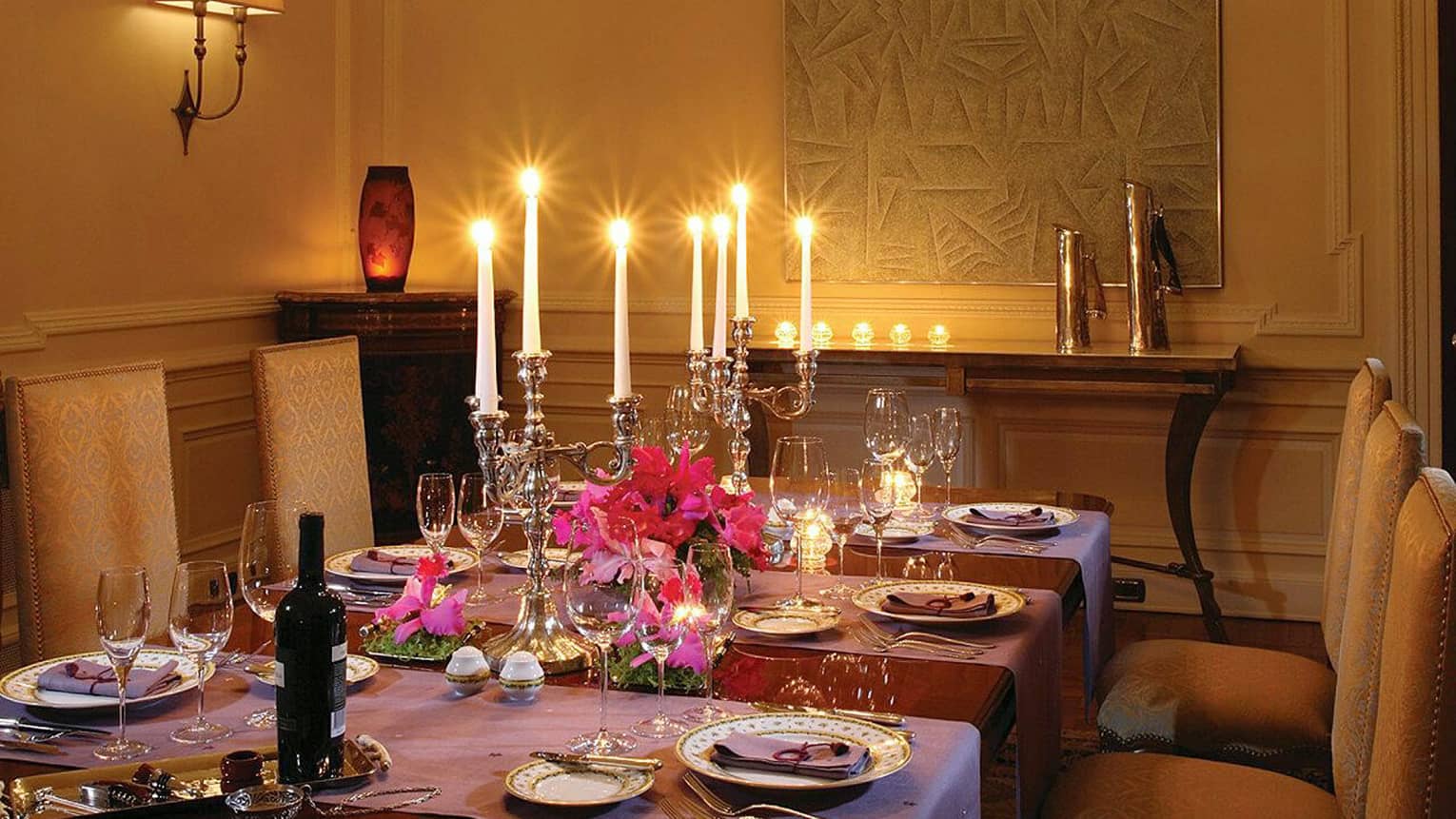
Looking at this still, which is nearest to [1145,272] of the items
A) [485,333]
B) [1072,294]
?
[1072,294]

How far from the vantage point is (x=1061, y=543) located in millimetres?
2715

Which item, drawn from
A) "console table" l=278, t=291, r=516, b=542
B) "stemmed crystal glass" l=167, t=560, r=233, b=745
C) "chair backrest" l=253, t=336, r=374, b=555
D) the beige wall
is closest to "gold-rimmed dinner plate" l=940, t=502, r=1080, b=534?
"chair backrest" l=253, t=336, r=374, b=555

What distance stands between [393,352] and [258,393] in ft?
7.17

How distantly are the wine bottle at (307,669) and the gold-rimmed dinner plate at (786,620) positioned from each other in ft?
2.35

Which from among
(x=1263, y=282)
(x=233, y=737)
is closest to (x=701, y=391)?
(x=233, y=737)

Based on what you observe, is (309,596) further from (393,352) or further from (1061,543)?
(393,352)

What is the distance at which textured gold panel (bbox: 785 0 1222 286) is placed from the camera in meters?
4.81

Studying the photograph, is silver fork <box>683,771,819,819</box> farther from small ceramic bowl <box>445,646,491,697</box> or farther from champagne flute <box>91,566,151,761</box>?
champagne flute <box>91,566,151,761</box>

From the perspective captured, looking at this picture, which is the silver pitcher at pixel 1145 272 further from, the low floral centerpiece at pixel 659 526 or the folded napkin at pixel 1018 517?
the low floral centerpiece at pixel 659 526

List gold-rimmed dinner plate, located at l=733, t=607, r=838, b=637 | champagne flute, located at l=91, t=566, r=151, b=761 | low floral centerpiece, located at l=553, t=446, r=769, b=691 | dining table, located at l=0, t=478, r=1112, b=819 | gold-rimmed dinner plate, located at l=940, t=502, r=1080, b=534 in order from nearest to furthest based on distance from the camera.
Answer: champagne flute, located at l=91, t=566, r=151, b=761 → dining table, located at l=0, t=478, r=1112, b=819 → low floral centerpiece, located at l=553, t=446, r=769, b=691 → gold-rimmed dinner plate, located at l=733, t=607, r=838, b=637 → gold-rimmed dinner plate, located at l=940, t=502, r=1080, b=534

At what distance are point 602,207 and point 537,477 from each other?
3694mm

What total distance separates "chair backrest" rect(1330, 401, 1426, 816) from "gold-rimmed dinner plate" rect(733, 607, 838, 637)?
25.8 inches

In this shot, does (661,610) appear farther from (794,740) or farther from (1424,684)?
(1424,684)

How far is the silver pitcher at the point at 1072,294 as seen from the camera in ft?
15.6
